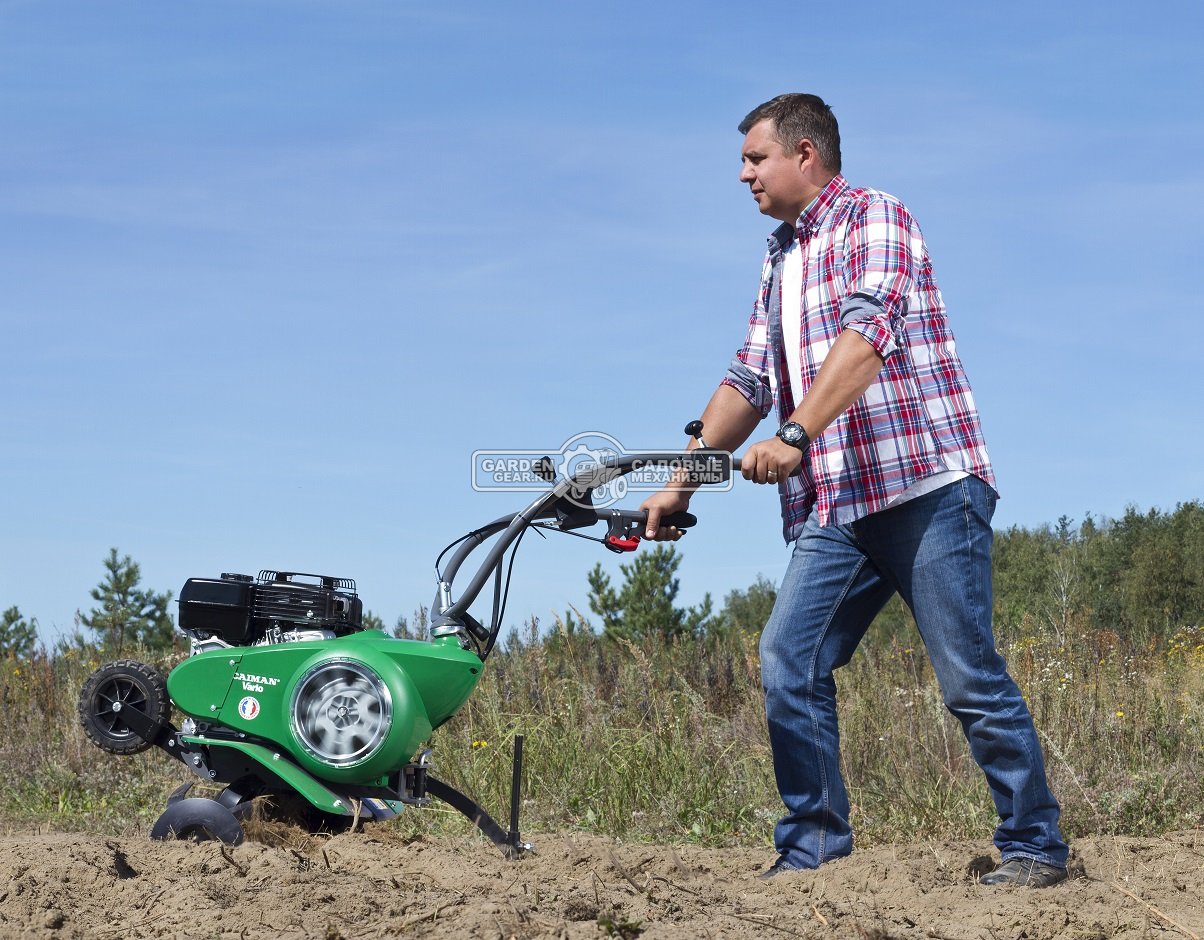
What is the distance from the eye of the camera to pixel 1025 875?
13.0 ft

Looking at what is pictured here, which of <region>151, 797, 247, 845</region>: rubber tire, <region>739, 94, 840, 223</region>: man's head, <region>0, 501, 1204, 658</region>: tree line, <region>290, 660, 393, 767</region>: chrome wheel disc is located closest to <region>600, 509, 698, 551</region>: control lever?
<region>290, 660, 393, 767</region>: chrome wheel disc

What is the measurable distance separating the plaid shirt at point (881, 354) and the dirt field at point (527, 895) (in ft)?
3.86

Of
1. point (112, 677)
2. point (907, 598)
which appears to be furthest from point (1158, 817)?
point (112, 677)

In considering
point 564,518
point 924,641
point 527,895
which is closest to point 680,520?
point 564,518

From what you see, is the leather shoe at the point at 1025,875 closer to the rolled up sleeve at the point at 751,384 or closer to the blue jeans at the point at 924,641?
the blue jeans at the point at 924,641

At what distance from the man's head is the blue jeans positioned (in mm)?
1089

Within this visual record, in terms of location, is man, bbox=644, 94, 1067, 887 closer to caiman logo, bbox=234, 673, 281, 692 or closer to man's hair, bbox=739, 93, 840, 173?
man's hair, bbox=739, 93, 840, 173

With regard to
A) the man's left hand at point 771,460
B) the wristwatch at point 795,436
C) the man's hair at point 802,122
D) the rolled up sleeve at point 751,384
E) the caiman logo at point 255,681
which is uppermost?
the man's hair at point 802,122

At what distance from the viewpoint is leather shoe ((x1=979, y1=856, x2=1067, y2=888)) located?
3.96m

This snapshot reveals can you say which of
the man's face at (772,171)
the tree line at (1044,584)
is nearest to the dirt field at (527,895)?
the man's face at (772,171)

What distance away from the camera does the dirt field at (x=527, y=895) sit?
3156mm

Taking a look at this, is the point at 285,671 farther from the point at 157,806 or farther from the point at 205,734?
the point at 157,806

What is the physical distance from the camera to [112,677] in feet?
14.4

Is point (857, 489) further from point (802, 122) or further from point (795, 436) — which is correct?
point (802, 122)
